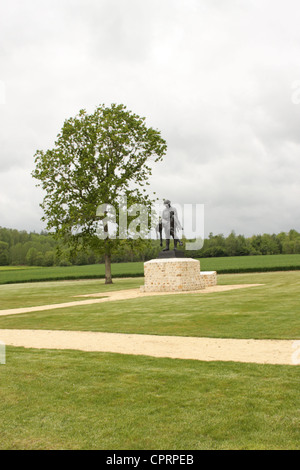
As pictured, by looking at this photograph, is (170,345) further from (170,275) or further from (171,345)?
(170,275)

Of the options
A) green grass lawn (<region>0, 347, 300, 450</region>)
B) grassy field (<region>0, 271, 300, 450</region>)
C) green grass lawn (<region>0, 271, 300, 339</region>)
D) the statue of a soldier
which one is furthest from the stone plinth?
green grass lawn (<region>0, 347, 300, 450</region>)

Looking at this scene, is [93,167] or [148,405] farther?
[93,167]

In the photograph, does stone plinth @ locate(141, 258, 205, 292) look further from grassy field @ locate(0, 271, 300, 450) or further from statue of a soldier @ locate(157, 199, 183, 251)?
grassy field @ locate(0, 271, 300, 450)

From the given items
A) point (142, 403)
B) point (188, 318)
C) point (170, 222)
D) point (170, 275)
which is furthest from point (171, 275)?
point (142, 403)

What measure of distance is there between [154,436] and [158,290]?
58.8 feet

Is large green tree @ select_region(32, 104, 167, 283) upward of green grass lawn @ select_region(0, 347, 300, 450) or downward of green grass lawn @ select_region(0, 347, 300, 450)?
upward

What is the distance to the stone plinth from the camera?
70.9 ft

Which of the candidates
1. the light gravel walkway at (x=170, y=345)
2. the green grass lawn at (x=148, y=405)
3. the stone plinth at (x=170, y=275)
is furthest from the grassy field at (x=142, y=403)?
the stone plinth at (x=170, y=275)

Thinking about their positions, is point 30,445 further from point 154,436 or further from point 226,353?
point 226,353

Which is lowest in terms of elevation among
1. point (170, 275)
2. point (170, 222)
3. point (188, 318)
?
point (188, 318)

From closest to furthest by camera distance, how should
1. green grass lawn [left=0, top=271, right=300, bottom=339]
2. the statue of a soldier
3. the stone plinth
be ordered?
green grass lawn [left=0, top=271, right=300, bottom=339], the stone plinth, the statue of a soldier

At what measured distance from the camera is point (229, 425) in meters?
4.31

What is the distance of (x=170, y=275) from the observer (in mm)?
21797

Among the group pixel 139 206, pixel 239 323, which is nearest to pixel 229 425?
pixel 239 323
